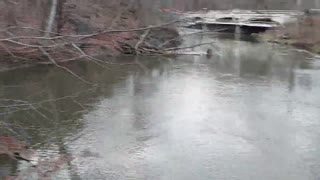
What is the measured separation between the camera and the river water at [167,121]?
7418mm

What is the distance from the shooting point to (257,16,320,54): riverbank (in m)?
23.5

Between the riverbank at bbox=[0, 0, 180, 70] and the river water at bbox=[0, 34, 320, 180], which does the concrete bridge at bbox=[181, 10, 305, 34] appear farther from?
the river water at bbox=[0, 34, 320, 180]

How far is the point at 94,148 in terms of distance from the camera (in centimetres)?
809

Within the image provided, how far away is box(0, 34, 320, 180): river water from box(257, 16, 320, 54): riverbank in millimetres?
7975

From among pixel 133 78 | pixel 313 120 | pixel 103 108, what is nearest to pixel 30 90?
pixel 103 108

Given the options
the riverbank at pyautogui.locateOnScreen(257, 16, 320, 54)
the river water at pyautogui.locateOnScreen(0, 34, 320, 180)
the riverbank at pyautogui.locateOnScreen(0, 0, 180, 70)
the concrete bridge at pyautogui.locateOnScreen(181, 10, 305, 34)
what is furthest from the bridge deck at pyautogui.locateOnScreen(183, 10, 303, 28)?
the river water at pyautogui.locateOnScreen(0, 34, 320, 180)

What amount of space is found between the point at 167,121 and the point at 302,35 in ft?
55.9

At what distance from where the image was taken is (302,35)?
2503 centimetres

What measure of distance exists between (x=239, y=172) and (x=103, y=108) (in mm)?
→ 4251

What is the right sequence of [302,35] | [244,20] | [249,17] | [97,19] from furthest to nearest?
[244,20], [249,17], [302,35], [97,19]

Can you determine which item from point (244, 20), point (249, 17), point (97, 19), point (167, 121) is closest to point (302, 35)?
point (249, 17)

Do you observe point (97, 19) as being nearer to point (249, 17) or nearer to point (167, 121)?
point (167, 121)

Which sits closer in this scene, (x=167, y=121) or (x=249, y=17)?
(x=167, y=121)

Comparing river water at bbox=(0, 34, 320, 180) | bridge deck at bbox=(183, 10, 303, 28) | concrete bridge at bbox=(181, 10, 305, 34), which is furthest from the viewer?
concrete bridge at bbox=(181, 10, 305, 34)
